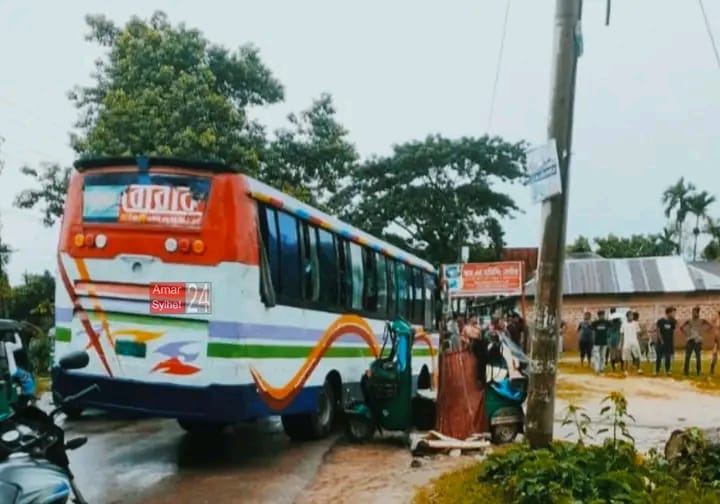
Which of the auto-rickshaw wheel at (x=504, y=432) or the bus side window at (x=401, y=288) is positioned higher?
the bus side window at (x=401, y=288)

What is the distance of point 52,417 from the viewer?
4434mm

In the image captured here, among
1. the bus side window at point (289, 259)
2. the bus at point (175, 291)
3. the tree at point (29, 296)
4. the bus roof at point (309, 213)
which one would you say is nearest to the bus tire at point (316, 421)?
the bus at point (175, 291)

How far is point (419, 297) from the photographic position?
16812 millimetres

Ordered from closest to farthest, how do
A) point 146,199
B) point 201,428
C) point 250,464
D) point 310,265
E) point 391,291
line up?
point 146,199, point 250,464, point 310,265, point 201,428, point 391,291

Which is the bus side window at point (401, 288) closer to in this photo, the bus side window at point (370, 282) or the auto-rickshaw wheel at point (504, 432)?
the bus side window at point (370, 282)

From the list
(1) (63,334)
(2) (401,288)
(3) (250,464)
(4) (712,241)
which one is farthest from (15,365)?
(4) (712,241)

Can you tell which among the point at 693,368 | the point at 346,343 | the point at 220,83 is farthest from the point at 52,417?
the point at 693,368

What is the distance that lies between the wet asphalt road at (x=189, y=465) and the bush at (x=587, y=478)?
72.8 inches

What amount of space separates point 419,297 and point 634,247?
49732 millimetres

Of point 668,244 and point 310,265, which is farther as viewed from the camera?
point 668,244

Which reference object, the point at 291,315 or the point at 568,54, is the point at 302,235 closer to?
the point at 291,315

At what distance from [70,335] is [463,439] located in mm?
4702

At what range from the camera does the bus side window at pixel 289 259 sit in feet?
32.4

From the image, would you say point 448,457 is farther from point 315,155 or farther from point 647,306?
point 647,306
